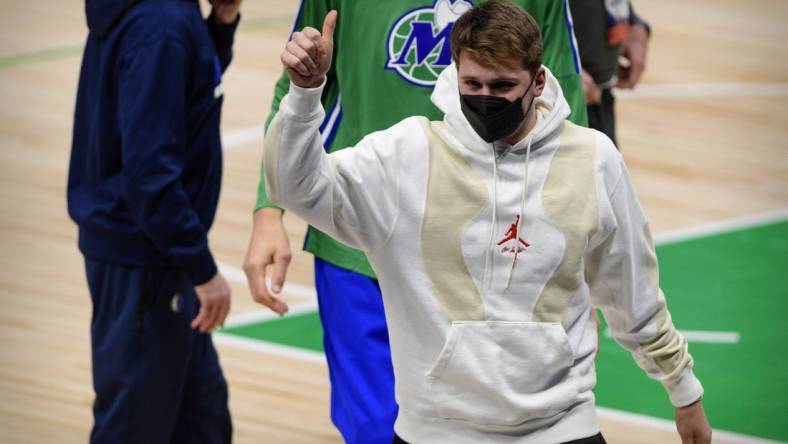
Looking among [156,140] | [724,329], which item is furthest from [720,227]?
[156,140]

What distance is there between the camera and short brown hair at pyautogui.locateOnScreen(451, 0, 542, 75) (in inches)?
137

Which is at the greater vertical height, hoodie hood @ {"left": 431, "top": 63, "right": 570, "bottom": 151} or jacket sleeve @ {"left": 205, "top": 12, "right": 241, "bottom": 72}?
hoodie hood @ {"left": 431, "top": 63, "right": 570, "bottom": 151}

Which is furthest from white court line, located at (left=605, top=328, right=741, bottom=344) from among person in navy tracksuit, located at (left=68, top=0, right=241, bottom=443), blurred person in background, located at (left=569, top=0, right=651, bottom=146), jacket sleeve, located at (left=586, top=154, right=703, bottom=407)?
jacket sleeve, located at (left=586, top=154, right=703, bottom=407)

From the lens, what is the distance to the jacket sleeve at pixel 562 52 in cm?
435

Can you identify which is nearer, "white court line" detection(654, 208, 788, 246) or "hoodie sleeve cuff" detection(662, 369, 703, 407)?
"hoodie sleeve cuff" detection(662, 369, 703, 407)

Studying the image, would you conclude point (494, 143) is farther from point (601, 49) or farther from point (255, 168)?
point (255, 168)

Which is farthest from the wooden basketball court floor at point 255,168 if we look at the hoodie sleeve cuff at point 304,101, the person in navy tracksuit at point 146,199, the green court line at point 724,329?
the hoodie sleeve cuff at point 304,101

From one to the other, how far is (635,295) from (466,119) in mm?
638

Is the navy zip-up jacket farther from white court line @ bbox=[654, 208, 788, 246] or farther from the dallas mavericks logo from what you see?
white court line @ bbox=[654, 208, 788, 246]

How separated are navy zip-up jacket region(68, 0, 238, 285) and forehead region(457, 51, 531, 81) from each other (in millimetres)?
1320

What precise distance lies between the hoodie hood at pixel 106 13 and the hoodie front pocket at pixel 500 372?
1721mm

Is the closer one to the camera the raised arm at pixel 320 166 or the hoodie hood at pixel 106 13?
the raised arm at pixel 320 166

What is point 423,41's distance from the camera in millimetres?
4363

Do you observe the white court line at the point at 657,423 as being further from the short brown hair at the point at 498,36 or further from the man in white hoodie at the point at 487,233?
the short brown hair at the point at 498,36
